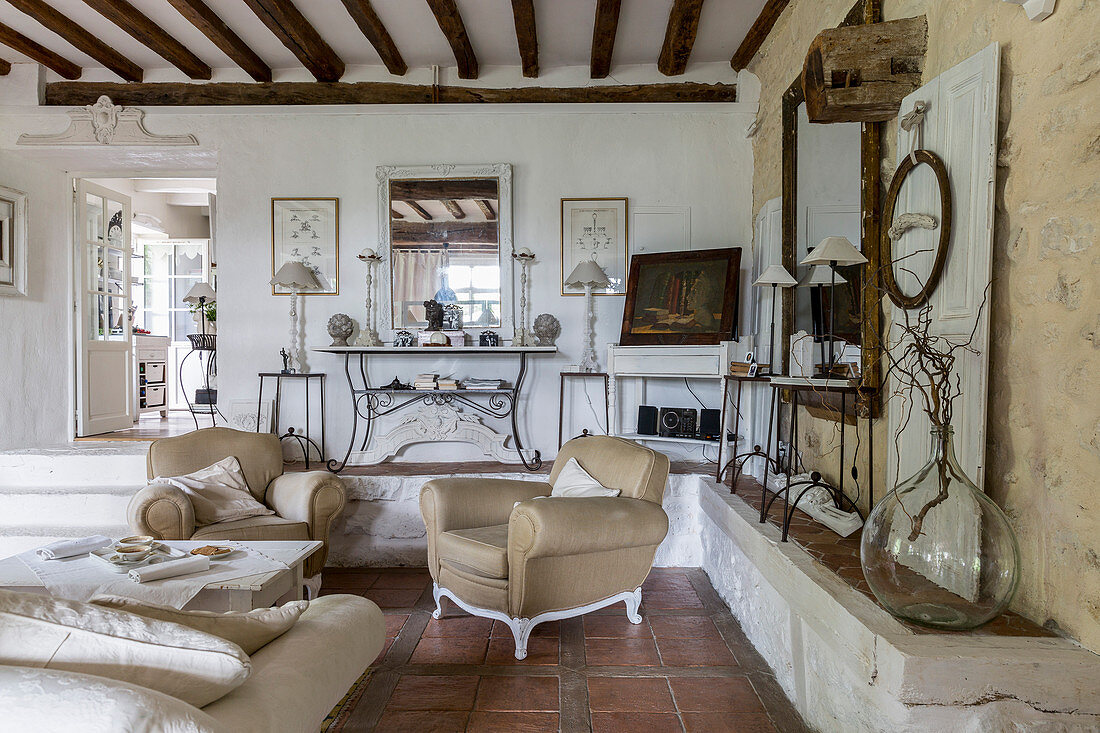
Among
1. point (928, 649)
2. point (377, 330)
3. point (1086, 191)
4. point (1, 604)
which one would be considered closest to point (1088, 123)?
point (1086, 191)

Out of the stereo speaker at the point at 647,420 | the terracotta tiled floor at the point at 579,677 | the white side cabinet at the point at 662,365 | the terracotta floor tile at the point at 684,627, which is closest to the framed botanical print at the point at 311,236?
the white side cabinet at the point at 662,365

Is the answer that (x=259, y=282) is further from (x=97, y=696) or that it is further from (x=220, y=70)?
(x=97, y=696)

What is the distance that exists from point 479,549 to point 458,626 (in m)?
0.50

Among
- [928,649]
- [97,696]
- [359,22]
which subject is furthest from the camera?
[359,22]

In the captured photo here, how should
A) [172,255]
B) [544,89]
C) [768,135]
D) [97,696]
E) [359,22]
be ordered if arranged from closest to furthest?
[97,696], [359,22], [768,135], [544,89], [172,255]

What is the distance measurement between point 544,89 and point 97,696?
478cm

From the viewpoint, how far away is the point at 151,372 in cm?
802

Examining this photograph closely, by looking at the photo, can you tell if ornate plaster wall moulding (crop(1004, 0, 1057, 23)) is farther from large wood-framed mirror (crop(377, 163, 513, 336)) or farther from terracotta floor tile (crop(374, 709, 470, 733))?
large wood-framed mirror (crop(377, 163, 513, 336))

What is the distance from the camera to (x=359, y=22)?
415 centimetres

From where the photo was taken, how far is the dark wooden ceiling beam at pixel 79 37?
4004 millimetres

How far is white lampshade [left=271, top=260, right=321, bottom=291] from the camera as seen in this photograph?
15.3 feet

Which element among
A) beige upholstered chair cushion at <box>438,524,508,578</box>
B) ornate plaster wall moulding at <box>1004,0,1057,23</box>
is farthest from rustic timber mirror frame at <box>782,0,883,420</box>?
beige upholstered chair cushion at <box>438,524,508,578</box>

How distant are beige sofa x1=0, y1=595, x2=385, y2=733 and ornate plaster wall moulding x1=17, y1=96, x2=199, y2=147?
4.63 metres

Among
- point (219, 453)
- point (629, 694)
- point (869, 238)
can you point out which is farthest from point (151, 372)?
point (869, 238)
